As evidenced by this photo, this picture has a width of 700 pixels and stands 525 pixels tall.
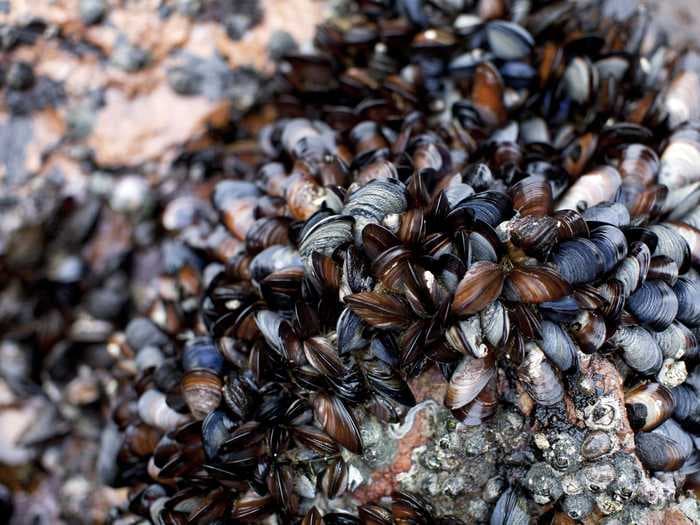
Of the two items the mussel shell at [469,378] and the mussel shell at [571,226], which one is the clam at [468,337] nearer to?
the mussel shell at [469,378]

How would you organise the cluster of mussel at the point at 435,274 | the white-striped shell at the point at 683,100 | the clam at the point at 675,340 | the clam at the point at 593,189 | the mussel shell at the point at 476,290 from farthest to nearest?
the white-striped shell at the point at 683,100 < the clam at the point at 593,189 < the clam at the point at 675,340 < the cluster of mussel at the point at 435,274 < the mussel shell at the point at 476,290

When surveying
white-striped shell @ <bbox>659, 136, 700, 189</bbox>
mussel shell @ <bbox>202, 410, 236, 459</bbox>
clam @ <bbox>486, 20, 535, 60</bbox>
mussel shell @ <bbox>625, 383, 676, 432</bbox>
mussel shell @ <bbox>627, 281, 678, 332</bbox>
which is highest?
clam @ <bbox>486, 20, 535, 60</bbox>

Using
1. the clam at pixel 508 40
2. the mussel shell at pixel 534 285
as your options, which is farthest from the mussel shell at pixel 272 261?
the clam at pixel 508 40

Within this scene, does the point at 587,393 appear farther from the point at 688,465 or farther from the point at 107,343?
the point at 107,343

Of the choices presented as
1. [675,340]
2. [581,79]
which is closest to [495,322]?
[675,340]

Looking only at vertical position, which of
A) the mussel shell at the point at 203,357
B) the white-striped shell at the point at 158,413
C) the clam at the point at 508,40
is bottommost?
the white-striped shell at the point at 158,413

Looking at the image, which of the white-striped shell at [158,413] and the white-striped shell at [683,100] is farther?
the white-striped shell at [683,100]

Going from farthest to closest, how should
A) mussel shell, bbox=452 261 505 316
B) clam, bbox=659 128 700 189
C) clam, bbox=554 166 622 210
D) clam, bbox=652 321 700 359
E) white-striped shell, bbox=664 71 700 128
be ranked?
1. white-striped shell, bbox=664 71 700 128
2. clam, bbox=659 128 700 189
3. clam, bbox=554 166 622 210
4. clam, bbox=652 321 700 359
5. mussel shell, bbox=452 261 505 316

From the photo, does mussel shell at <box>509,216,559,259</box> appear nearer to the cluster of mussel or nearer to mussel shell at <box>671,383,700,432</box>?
the cluster of mussel

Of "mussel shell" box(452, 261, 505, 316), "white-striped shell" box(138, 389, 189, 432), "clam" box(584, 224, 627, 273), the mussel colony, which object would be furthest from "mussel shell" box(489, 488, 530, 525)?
"white-striped shell" box(138, 389, 189, 432)
